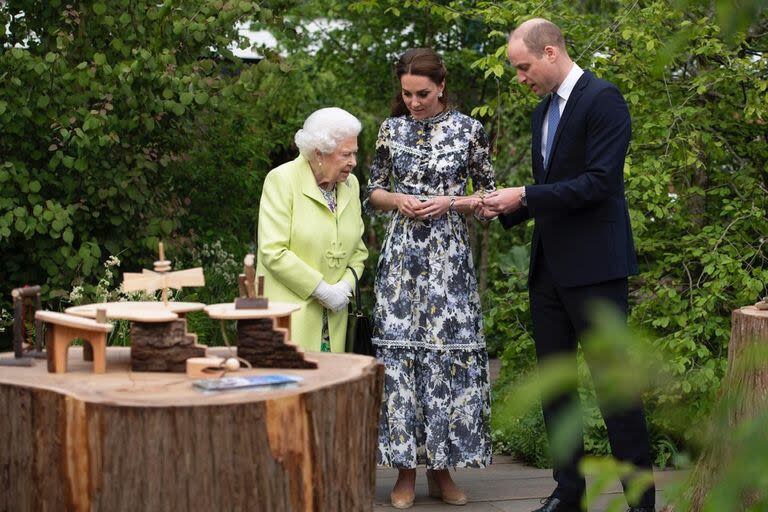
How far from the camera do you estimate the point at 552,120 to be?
4.36 metres

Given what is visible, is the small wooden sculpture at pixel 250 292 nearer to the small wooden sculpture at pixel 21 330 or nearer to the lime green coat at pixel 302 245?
the small wooden sculpture at pixel 21 330

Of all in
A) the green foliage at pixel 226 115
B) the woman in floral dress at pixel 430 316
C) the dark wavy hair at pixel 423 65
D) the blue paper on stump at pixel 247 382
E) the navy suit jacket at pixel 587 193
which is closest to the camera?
the blue paper on stump at pixel 247 382

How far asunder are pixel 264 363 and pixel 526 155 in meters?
6.16

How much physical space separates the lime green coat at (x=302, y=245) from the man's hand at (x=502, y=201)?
1.92 feet

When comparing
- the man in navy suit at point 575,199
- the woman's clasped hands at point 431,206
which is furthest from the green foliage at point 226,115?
the woman's clasped hands at point 431,206

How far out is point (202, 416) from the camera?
252 cm

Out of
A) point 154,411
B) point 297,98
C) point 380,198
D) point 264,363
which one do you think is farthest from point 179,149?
point 154,411

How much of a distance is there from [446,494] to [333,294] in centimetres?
118

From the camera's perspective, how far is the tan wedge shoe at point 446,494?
4.89 meters

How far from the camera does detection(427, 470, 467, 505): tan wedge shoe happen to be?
4.89m

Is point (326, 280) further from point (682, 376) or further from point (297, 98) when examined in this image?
point (297, 98)

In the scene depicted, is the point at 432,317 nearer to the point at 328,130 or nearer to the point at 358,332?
the point at 358,332

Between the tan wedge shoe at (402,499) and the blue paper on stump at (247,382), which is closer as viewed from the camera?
the blue paper on stump at (247,382)

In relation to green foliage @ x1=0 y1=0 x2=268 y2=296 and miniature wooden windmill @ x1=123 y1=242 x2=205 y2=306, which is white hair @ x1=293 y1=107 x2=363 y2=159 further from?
green foliage @ x1=0 y1=0 x2=268 y2=296
